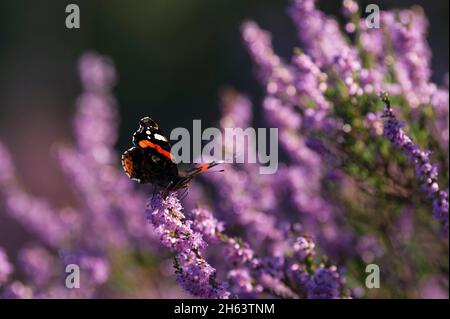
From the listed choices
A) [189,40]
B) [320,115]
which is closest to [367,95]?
[320,115]

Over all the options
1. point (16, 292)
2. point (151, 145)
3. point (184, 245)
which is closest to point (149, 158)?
point (151, 145)

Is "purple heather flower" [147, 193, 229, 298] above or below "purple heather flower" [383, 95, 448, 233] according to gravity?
below

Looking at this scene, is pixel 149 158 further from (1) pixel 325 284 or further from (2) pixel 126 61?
(2) pixel 126 61

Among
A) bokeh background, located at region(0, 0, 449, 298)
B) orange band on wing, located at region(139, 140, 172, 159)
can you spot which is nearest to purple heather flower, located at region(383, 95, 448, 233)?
orange band on wing, located at region(139, 140, 172, 159)

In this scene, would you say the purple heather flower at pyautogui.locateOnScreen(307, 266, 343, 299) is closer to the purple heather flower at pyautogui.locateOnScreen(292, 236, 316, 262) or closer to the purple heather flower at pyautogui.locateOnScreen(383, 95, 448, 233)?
the purple heather flower at pyautogui.locateOnScreen(292, 236, 316, 262)

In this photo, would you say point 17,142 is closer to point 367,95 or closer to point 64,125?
point 64,125

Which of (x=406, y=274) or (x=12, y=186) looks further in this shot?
(x=12, y=186)
